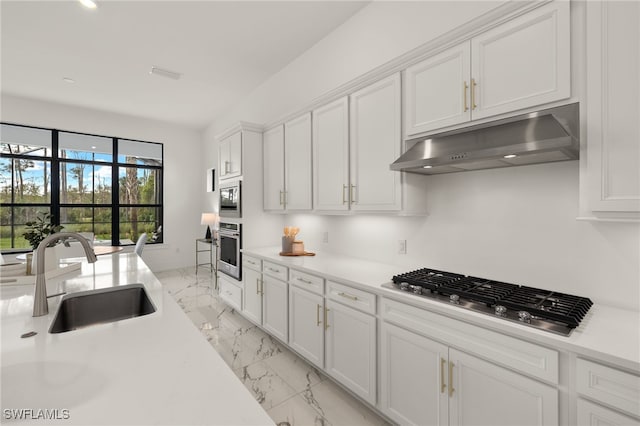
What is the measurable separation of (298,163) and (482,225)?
1836 millimetres

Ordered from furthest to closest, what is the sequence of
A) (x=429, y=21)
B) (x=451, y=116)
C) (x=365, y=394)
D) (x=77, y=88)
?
(x=77, y=88) < (x=429, y=21) < (x=365, y=394) < (x=451, y=116)

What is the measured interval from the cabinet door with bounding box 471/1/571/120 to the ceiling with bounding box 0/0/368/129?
175 cm

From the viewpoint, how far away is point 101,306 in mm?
1688

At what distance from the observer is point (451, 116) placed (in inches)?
70.8

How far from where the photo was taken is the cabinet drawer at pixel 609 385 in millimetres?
993

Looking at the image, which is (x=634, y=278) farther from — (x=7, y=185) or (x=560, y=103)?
(x=7, y=185)

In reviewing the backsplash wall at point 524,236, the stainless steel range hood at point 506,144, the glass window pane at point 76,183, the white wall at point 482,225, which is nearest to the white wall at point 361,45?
the white wall at point 482,225

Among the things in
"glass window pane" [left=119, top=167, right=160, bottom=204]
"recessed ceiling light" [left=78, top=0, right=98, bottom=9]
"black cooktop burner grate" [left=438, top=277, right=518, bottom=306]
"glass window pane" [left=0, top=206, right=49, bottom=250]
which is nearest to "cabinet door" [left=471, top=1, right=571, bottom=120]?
"black cooktop burner grate" [left=438, top=277, right=518, bottom=306]

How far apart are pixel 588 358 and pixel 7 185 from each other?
7.40 meters

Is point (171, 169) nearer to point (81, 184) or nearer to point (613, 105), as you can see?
point (81, 184)

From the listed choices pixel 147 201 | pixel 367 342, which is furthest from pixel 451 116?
pixel 147 201

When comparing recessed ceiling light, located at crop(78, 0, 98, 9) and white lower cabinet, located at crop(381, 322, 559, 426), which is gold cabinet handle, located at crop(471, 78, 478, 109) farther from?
recessed ceiling light, located at crop(78, 0, 98, 9)

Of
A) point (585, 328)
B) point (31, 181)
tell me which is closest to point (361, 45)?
point (585, 328)

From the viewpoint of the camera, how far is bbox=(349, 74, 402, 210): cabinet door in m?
2.12
